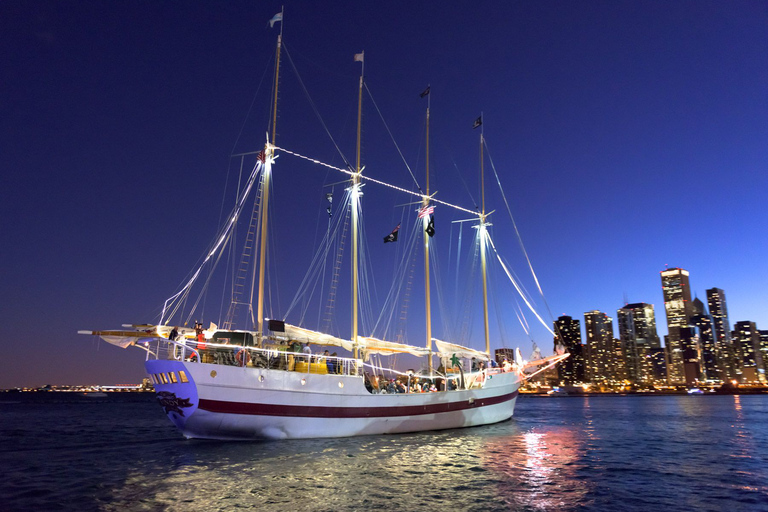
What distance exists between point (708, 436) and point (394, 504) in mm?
38487

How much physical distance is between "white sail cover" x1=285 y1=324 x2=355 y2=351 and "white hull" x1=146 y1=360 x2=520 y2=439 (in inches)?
189

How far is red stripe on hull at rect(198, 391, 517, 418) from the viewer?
25.2 m

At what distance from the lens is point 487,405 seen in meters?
40.0

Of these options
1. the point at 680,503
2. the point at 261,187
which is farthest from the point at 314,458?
the point at 261,187

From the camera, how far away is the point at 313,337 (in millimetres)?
33219

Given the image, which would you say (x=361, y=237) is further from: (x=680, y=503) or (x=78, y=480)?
(x=680, y=503)

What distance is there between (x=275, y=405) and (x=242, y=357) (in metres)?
3.28

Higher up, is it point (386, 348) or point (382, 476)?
point (386, 348)

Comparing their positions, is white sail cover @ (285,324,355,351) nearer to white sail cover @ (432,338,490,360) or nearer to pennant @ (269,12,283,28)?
white sail cover @ (432,338,490,360)

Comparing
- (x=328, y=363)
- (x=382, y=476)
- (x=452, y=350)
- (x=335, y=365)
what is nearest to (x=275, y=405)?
(x=328, y=363)

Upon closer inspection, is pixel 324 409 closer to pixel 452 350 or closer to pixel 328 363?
pixel 328 363

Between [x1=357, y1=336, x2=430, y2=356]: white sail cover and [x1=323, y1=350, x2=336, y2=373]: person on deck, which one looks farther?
[x1=357, y1=336, x2=430, y2=356]: white sail cover

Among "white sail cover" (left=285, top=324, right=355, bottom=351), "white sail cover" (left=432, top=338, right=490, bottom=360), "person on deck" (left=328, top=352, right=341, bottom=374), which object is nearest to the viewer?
"person on deck" (left=328, top=352, right=341, bottom=374)

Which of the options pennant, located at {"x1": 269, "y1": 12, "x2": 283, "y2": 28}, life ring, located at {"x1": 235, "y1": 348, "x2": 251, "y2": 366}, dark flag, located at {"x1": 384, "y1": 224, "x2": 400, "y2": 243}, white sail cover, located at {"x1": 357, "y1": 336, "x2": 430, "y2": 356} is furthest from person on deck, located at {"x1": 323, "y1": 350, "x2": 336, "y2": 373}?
pennant, located at {"x1": 269, "y1": 12, "x2": 283, "y2": 28}
